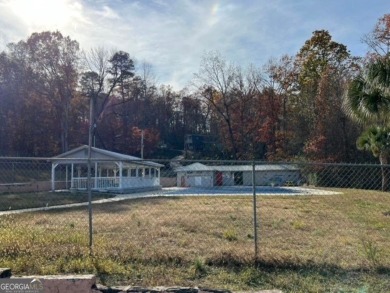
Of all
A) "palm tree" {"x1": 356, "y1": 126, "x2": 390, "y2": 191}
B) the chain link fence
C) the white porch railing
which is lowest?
the chain link fence

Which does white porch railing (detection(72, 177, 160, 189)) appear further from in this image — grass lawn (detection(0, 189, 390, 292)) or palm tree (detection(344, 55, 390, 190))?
grass lawn (detection(0, 189, 390, 292))

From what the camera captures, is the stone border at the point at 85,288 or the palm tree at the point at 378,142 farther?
the palm tree at the point at 378,142

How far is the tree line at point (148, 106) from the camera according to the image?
3788 cm

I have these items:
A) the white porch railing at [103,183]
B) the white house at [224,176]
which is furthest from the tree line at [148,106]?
the white porch railing at [103,183]

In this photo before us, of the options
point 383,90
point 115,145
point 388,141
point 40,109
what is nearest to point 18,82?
point 40,109

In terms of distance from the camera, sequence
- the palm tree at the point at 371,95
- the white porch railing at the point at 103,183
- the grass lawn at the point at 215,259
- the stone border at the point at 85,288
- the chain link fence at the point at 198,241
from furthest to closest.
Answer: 1. the white porch railing at the point at 103,183
2. the palm tree at the point at 371,95
3. the chain link fence at the point at 198,241
4. the grass lawn at the point at 215,259
5. the stone border at the point at 85,288

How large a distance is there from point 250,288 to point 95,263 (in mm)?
2124

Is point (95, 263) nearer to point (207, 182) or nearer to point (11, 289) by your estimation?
point (11, 289)

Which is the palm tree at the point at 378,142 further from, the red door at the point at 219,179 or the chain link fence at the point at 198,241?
the red door at the point at 219,179

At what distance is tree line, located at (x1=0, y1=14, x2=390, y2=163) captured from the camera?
37.9m

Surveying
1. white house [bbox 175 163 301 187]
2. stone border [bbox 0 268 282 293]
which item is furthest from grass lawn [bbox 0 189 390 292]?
white house [bbox 175 163 301 187]

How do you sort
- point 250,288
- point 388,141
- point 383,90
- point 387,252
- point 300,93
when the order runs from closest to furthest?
point 250,288 → point 387,252 → point 383,90 → point 388,141 → point 300,93

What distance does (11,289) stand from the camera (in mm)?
4133

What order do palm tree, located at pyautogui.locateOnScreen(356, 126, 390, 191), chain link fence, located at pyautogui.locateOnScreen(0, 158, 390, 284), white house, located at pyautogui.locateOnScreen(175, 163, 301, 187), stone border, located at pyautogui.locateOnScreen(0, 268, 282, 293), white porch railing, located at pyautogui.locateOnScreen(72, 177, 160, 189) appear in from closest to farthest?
stone border, located at pyautogui.locateOnScreen(0, 268, 282, 293) < chain link fence, located at pyautogui.locateOnScreen(0, 158, 390, 284) < palm tree, located at pyautogui.locateOnScreen(356, 126, 390, 191) < white porch railing, located at pyautogui.locateOnScreen(72, 177, 160, 189) < white house, located at pyautogui.locateOnScreen(175, 163, 301, 187)
